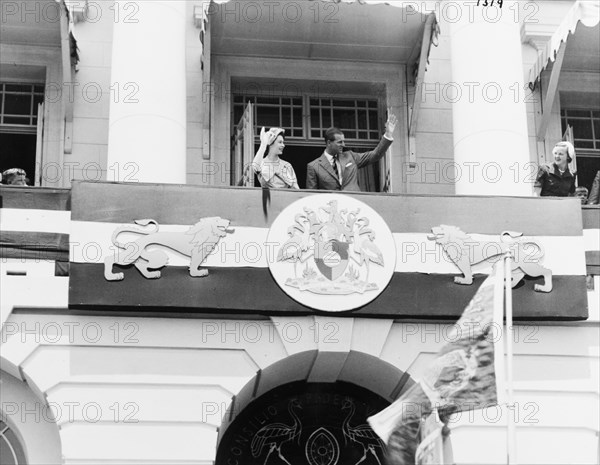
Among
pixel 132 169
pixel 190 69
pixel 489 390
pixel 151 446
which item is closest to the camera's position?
pixel 489 390

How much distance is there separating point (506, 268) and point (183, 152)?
514 centimetres

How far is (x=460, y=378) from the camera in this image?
675 inches

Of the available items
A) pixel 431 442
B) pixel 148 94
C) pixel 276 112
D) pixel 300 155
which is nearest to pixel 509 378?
pixel 431 442

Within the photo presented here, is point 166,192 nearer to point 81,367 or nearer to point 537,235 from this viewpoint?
point 81,367

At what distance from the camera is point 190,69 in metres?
23.0

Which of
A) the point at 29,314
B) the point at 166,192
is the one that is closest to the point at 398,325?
the point at 166,192

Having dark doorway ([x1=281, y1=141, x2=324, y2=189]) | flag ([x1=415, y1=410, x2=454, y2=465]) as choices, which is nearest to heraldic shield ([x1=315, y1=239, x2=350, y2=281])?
flag ([x1=415, y1=410, x2=454, y2=465])

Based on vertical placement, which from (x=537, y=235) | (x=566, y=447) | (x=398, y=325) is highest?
(x=537, y=235)

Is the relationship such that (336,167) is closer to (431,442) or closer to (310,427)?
(310,427)

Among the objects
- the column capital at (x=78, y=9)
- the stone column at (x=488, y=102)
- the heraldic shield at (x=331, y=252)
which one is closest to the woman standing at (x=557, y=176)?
the stone column at (x=488, y=102)

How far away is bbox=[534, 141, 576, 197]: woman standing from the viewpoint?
20.5 metres

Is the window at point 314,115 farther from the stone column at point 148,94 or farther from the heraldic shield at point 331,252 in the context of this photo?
the heraldic shield at point 331,252

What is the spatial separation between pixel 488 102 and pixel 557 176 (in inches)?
57.0

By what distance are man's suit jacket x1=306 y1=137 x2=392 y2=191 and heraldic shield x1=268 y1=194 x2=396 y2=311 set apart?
103 cm
